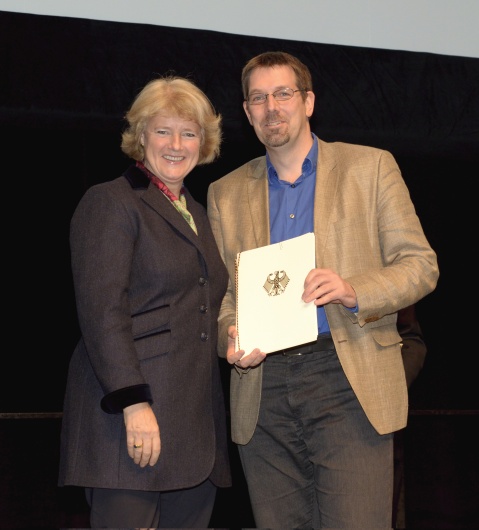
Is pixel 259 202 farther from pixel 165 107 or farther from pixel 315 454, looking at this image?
pixel 315 454

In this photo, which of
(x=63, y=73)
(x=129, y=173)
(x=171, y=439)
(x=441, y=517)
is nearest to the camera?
(x=171, y=439)

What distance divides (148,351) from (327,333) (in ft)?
1.84

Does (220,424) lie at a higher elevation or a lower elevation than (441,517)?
higher

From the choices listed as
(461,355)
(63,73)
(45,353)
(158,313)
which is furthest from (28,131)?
(461,355)

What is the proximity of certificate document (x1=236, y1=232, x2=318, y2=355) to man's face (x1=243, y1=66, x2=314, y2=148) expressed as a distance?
0.44 meters

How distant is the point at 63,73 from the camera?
3814mm

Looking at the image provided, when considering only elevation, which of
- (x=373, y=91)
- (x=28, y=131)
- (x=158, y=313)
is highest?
(x=373, y=91)

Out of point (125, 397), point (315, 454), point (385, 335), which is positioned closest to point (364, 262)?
point (385, 335)

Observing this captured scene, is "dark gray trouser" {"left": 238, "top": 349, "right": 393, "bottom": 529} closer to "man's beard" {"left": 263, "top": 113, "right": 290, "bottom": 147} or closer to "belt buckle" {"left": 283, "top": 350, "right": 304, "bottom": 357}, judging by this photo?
"belt buckle" {"left": 283, "top": 350, "right": 304, "bottom": 357}

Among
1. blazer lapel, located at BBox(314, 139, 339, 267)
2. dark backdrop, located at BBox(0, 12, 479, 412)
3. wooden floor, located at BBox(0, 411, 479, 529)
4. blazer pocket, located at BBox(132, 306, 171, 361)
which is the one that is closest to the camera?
blazer pocket, located at BBox(132, 306, 171, 361)

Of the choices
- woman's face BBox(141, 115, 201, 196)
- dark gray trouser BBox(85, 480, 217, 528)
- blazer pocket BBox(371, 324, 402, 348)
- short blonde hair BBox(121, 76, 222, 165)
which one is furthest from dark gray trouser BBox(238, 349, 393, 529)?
short blonde hair BBox(121, 76, 222, 165)

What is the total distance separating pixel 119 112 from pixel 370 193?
1.69m

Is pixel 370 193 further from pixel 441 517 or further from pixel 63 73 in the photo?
pixel 441 517

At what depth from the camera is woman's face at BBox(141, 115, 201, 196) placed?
8.41ft
